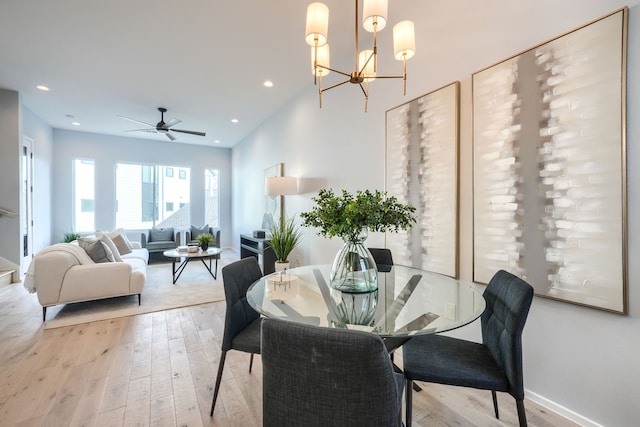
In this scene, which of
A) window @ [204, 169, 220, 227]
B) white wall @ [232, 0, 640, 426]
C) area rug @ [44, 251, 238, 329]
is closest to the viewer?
white wall @ [232, 0, 640, 426]

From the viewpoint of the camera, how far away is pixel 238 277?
1.78 m

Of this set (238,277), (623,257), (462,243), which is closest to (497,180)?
(462,243)

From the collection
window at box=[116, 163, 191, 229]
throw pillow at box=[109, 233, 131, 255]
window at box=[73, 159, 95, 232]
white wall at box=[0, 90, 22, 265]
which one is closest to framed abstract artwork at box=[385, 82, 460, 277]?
throw pillow at box=[109, 233, 131, 255]

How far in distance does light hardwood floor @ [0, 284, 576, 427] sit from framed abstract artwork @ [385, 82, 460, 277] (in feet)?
2.95

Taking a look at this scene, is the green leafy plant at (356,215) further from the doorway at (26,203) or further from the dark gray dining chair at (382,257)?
the doorway at (26,203)

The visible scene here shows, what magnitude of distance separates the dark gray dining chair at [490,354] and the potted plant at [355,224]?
16.8 inches

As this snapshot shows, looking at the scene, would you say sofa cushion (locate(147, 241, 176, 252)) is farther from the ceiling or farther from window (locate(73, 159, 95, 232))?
the ceiling

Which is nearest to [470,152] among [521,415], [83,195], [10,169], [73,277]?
[521,415]

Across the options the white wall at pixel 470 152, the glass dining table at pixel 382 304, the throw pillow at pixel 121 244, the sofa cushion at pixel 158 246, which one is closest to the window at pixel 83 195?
the sofa cushion at pixel 158 246

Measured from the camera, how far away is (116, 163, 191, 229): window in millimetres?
7035

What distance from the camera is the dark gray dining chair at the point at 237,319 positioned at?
1.60 m

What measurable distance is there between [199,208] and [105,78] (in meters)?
4.33

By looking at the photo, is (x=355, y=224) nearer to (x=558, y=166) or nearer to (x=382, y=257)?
(x=382, y=257)

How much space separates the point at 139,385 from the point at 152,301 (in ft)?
6.11
